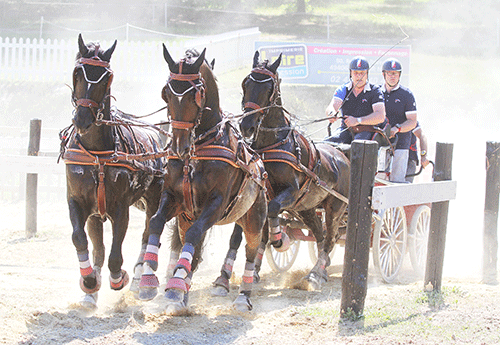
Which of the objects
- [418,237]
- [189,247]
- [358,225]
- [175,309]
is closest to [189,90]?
[189,247]

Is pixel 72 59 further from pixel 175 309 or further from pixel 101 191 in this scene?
pixel 175 309

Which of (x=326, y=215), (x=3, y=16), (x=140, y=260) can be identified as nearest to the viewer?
(x=140, y=260)

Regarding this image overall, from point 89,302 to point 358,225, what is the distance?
2.55 meters

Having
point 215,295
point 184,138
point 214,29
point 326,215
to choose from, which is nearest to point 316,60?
point 214,29

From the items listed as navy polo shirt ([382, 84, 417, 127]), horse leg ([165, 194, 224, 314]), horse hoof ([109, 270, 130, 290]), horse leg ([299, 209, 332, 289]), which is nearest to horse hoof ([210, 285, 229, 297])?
horse hoof ([109, 270, 130, 290])

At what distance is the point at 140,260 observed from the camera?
6.39 metres

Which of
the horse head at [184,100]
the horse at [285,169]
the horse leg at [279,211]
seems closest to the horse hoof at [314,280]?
the horse at [285,169]

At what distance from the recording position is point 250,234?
5.91 m

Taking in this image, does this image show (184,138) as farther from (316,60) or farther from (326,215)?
(316,60)

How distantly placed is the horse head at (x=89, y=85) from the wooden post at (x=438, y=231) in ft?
11.8

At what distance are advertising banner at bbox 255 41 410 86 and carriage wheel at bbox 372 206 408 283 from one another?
12019 millimetres

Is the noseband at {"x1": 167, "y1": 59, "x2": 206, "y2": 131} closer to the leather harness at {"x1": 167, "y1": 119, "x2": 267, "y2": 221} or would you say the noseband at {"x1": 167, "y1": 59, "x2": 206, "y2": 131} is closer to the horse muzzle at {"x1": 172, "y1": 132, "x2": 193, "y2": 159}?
the horse muzzle at {"x1": 172, "y1": 132, "x2": 193, "y2": 159}

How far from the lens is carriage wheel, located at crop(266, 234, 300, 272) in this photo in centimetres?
827

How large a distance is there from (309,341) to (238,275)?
128 inches
